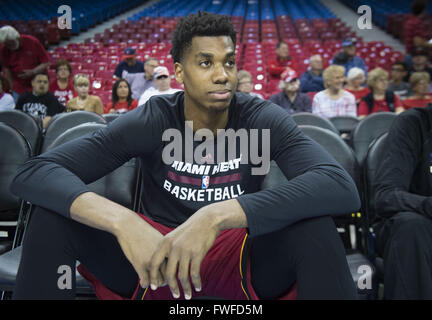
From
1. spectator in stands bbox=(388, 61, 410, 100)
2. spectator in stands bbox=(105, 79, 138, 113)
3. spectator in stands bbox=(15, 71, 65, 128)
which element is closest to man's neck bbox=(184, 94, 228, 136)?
spectator in stands bbox=(15, 71, 65, 128)

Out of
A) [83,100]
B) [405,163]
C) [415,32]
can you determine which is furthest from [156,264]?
[415,32]

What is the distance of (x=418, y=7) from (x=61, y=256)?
37.8 feet

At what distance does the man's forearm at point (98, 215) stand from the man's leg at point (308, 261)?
349mm

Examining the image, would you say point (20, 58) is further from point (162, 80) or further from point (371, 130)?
point (371, 130)

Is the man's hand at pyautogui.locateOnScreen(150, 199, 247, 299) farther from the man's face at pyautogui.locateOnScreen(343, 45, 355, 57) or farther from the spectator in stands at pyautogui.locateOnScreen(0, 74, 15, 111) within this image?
the man's face at pyautogui.locateOnScreen(343, 45, 355, 57)

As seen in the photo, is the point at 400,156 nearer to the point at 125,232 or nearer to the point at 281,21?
the point at 125,232

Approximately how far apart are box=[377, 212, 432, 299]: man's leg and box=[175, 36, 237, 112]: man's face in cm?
71

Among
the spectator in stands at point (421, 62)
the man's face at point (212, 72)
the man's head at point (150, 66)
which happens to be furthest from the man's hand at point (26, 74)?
the spectator in stands at point (421, 62)

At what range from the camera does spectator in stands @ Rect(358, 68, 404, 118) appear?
13.0 feet

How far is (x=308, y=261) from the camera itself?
959mm

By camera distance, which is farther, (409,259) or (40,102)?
(40,102)

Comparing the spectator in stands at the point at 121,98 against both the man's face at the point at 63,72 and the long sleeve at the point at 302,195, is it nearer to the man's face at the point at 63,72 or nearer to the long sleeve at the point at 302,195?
the man's face at the point at 63,72

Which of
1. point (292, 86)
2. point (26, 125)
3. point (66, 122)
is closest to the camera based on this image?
point (26, 125)

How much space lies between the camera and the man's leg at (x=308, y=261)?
94cm
